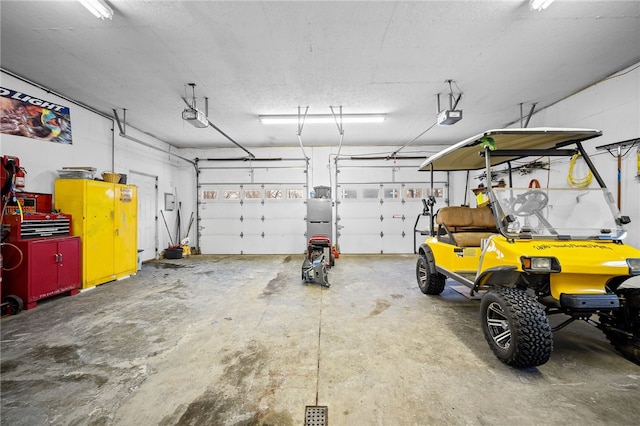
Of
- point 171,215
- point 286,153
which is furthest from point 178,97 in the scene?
point 171,215

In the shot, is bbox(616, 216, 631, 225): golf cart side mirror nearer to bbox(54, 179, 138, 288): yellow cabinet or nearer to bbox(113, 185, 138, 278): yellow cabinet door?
bbox(54, 179, 138, 288): yellow cabinet

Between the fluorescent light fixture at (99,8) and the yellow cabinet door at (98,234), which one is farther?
the yellow cabinet door at (98,234)

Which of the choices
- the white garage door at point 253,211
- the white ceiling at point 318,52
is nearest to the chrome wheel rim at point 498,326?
the white ceiling at point 318,52

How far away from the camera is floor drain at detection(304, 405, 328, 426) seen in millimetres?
1687

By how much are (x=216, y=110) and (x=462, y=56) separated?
518 centimetres

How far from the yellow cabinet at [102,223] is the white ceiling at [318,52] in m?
2.02

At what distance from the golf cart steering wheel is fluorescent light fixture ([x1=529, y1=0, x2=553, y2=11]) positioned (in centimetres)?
209

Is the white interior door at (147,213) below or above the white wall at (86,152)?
below

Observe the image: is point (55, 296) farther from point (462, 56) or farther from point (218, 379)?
point (462, 56)

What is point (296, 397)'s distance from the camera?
1929 mm

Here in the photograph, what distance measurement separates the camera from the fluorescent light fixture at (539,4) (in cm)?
265

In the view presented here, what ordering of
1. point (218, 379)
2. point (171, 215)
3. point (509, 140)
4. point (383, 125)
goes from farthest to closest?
point (171, 215) < point (383, 125) < point (509, 140) < point (218, 379)

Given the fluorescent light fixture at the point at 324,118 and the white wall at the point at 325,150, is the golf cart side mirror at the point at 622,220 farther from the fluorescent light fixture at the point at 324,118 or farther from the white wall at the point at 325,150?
the fluorescent light fixture at the point at 324,118

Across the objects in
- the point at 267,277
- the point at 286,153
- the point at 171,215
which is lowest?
the point at 267,277
